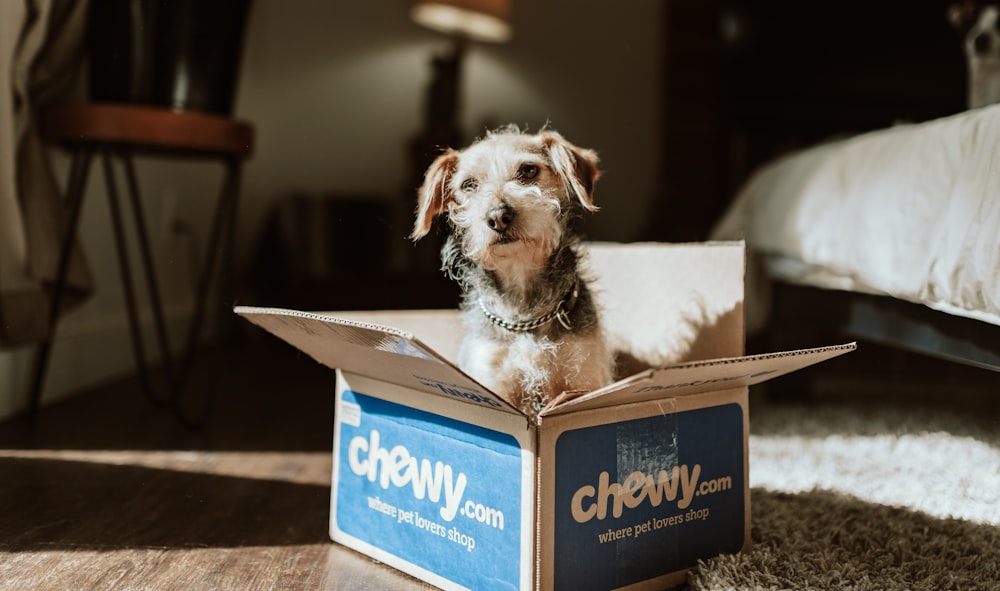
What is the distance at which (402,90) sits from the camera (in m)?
4.02

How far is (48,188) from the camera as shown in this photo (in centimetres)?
189

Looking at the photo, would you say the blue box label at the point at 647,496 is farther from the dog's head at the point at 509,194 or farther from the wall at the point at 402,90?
the wall at the point at 402,90

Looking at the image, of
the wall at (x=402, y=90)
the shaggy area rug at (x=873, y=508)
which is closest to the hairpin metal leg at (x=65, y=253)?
the shaggy area rug at (x=873, y=508)

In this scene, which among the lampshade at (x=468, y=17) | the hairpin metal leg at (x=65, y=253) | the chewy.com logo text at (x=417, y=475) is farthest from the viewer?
the lampshade at (x=468, y=17)

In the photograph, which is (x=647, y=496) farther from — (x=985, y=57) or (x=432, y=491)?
(x=985, y=57)

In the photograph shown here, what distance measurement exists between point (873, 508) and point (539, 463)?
28.2 inches

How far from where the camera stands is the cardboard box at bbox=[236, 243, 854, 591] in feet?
2.89

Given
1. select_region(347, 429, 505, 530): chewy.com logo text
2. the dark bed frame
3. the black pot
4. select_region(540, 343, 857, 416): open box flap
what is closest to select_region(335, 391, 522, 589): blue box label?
select_region(347, 429, 505, 530): chewy.com logo text

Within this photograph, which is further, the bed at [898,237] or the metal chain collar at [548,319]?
the bed at [898,237]

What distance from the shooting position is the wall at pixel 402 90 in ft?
12.8

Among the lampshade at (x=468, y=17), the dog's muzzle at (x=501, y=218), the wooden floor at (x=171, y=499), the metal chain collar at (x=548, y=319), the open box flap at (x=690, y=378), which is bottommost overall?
the wooden floor at (x=171, y=499)

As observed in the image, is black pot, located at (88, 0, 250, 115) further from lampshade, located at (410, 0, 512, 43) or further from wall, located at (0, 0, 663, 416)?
lampshade, located at (410, 0, 512, 43)

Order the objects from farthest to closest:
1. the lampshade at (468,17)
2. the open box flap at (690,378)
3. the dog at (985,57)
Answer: the lampshade at (468,17)
the dog at (985,57)
the open box flap at (690,378)

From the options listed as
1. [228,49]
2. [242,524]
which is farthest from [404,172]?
[242,524]
